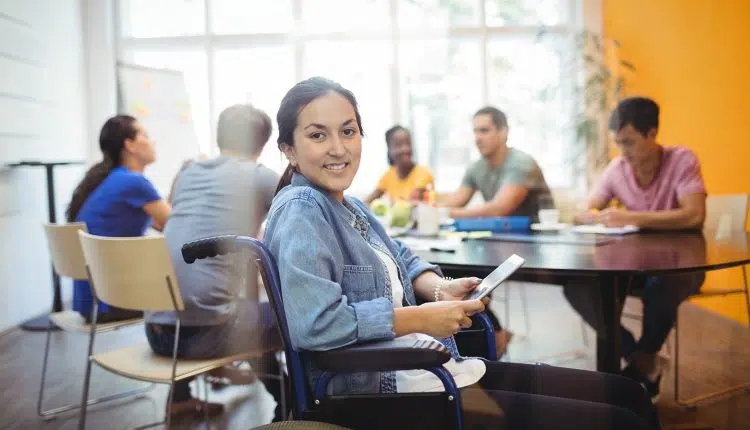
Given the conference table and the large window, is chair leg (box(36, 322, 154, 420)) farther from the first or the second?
the conference table

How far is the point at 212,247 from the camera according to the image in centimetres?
114

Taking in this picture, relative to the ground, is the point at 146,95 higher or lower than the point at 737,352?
higher

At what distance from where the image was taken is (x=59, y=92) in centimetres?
166

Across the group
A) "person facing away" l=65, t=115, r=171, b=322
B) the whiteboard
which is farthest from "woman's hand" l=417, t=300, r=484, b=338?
"person facing away" l=65, t=115, r=171, b=322

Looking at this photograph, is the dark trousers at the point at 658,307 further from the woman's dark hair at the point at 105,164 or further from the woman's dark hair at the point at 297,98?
the woman's dark hair at the point at 105,164

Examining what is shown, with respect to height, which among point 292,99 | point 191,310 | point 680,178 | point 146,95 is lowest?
point 191,310

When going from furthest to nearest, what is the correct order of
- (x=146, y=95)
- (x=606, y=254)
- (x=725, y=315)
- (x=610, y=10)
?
(x=610, y=10) < (x=725, y=315) < (x=146, y=95) < (x=606, y=254)

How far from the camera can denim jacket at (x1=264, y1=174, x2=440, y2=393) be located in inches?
42.3

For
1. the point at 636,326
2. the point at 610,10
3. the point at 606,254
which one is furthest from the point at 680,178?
the point at 610,10

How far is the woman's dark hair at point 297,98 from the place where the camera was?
1.17 metres

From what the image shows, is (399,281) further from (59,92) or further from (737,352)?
(737,352)

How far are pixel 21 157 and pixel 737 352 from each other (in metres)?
2.30

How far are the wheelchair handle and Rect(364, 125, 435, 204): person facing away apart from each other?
2.84 m

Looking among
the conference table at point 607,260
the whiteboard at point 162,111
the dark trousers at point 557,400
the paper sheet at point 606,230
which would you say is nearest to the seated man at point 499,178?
the paper sheet at point 606,230
